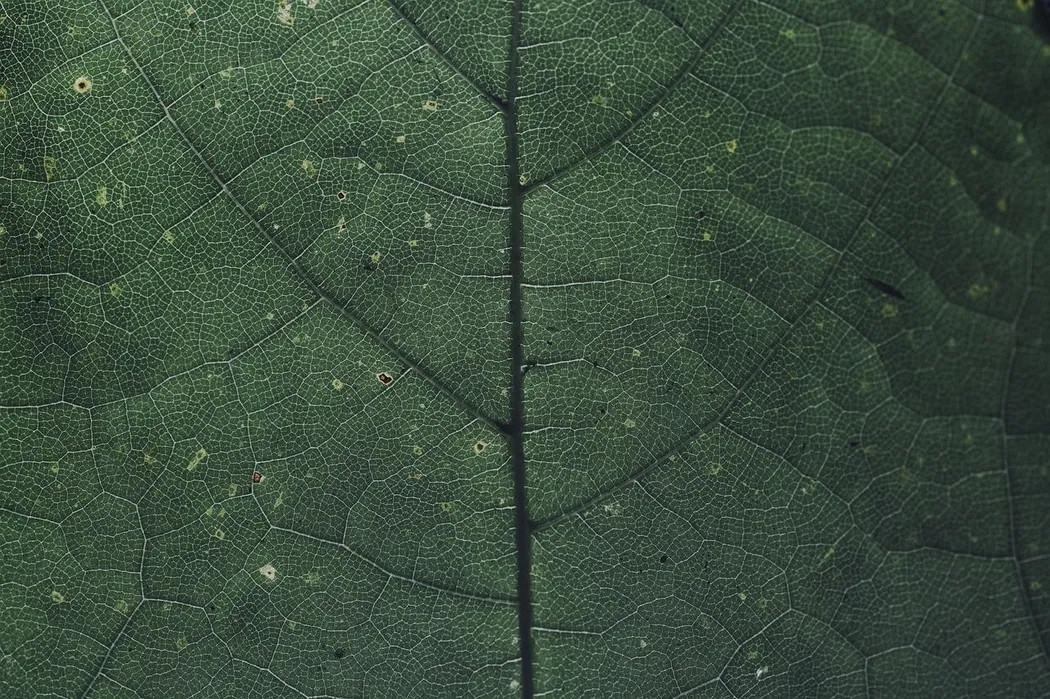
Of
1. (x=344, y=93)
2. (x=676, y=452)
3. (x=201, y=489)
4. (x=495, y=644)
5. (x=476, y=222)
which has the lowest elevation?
(x=495, y=644)

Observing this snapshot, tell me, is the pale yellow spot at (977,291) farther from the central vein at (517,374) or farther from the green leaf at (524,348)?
the central vein at (517,374)

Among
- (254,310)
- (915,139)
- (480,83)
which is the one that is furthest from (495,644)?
(915,139)

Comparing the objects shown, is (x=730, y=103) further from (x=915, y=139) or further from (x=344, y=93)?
(x=344, y=93)

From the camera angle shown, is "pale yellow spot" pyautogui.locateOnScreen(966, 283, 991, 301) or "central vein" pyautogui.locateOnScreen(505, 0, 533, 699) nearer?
"central vein" pyautogui.locateOnScreen(505, 0, 533, 699)

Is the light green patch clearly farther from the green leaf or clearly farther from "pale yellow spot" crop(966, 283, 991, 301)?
"pale yellow spot" crop(966, 283, 991, 301)

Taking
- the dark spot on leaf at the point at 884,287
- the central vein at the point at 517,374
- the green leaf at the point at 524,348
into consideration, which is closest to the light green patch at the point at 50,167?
the green leaf at the point at 524,348

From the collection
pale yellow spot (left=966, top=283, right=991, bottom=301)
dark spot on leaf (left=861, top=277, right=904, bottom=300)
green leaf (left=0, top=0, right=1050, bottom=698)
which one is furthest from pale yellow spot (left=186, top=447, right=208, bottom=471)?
pale yellow spot (left=966, top=283, right=991, bottom=301)

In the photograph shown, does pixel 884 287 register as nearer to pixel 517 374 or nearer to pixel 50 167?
pixel 517 374
